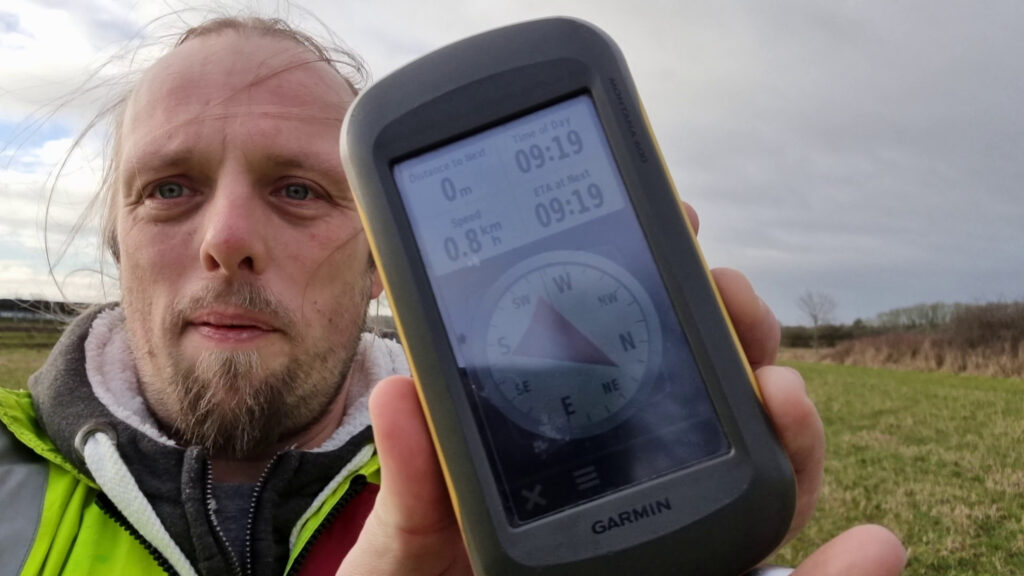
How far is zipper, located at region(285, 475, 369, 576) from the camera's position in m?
2.15

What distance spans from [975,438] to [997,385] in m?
9.09

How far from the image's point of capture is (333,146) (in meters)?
2.39

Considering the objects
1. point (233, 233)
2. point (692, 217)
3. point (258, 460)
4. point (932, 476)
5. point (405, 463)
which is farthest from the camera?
point (932, 476)

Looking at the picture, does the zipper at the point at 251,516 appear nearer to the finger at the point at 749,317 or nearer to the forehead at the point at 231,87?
the forehead at the point at 231,87

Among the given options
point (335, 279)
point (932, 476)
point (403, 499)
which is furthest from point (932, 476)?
point (403, 499)

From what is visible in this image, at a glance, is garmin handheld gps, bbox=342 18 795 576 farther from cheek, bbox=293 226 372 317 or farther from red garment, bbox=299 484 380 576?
red garment, bbox=299 484 380 576

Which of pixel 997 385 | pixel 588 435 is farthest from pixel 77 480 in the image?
pixel 997 385

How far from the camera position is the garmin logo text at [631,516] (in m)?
1.34

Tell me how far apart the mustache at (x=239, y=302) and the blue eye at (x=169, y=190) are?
329 mm

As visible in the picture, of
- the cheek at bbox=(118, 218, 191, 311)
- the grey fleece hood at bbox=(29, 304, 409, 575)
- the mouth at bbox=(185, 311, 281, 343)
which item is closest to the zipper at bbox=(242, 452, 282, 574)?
the grey fleece hood at bbox=(29, 304, 409, 575)

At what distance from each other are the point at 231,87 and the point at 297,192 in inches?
14.3

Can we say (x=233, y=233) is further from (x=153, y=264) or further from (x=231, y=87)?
(x=231, y=87)

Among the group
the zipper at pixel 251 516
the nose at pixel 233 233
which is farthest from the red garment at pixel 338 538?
the nose at pixel 233 233

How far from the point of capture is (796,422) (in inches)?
52.6
